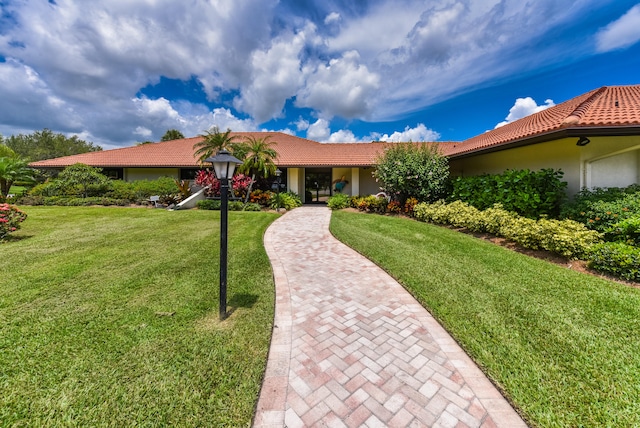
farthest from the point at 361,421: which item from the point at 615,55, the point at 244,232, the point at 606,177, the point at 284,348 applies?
the point at 615,55

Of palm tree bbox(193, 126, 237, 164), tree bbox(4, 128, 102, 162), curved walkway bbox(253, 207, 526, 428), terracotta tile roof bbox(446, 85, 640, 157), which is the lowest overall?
curved walkway bbox(253, 207, 526, 428)

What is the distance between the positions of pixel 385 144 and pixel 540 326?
17.6m

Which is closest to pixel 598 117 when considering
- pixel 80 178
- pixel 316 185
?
pixel 316 185

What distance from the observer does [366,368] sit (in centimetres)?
267

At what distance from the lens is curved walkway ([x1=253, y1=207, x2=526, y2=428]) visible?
2133mm

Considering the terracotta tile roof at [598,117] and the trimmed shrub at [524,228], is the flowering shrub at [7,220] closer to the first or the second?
the trimmed shrub at [524,228]

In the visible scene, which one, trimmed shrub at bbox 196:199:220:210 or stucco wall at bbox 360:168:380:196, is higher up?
stucco wall at bbox 360:168:380:196

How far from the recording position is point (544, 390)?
233cm

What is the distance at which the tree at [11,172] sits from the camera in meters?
14.4

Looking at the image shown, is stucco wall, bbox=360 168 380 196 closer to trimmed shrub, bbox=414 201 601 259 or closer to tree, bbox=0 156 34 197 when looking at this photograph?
trimmed shrub, bbox=414 201 601 259

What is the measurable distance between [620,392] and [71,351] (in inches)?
214

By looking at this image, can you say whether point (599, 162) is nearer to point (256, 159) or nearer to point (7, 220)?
point (256, 159)

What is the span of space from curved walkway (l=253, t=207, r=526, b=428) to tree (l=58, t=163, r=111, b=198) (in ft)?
61.4

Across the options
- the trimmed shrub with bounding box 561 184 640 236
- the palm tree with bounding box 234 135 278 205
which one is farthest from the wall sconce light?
the palm tree with bounding box 234 135 278 205
